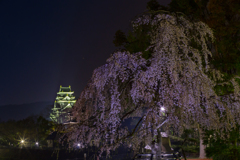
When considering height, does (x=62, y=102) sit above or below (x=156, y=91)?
above

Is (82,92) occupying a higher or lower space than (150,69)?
lower

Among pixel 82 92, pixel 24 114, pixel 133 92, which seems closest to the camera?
pixel 133 92

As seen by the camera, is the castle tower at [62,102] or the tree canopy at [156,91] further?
Result: the castle tower at [62,102]

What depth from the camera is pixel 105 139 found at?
249 inches

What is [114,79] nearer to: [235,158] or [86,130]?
[86,130]

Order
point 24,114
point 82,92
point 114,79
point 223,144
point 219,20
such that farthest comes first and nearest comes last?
point 24,114, point 223,144, point 219,20, point 82,92, point 114,79

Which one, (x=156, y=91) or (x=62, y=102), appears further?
(x=62, y=102)

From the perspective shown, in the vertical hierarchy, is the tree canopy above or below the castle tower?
below

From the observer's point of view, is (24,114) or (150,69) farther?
(24,114)

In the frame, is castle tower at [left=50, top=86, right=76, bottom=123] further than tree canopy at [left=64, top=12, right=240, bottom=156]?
Yes

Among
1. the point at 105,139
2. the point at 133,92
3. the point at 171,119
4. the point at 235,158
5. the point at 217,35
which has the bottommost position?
the point at 235,158

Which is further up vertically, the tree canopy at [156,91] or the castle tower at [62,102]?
the castle tower at [62,102]

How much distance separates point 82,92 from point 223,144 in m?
8.82

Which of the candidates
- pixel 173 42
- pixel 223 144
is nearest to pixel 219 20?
pixel 173 42
